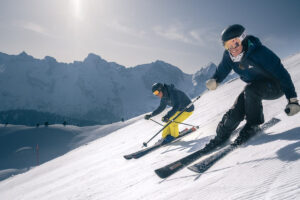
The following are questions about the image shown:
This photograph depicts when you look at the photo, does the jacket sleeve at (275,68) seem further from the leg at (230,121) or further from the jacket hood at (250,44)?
the leg at (230,121)

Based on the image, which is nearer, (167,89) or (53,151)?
(167,89)

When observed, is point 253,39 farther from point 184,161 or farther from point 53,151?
point 53,151

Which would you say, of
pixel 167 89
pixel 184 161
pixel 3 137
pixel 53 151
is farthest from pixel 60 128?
pixel 184 161

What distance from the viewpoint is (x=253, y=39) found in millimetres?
3283

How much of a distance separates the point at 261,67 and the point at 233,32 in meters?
0.71

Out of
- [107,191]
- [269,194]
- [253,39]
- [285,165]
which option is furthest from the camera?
[107,191]

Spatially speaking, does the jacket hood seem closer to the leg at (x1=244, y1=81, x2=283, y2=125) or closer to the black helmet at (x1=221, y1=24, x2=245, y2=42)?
the black helmet at (x1=221, y1=24, x2=245, y2=42)

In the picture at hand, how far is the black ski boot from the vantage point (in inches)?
125

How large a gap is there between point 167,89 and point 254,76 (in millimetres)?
3802

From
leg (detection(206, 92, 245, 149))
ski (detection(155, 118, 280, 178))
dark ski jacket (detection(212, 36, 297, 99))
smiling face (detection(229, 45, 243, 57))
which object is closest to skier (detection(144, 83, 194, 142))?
leg (detection(206, 92, 245, 149))

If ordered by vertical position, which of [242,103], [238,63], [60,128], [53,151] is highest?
[60,128]

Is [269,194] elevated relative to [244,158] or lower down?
lower down

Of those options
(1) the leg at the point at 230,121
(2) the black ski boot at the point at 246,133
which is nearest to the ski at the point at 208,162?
(2) the black ski boot at the point at 246,133

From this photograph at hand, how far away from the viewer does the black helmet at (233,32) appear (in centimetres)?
335
